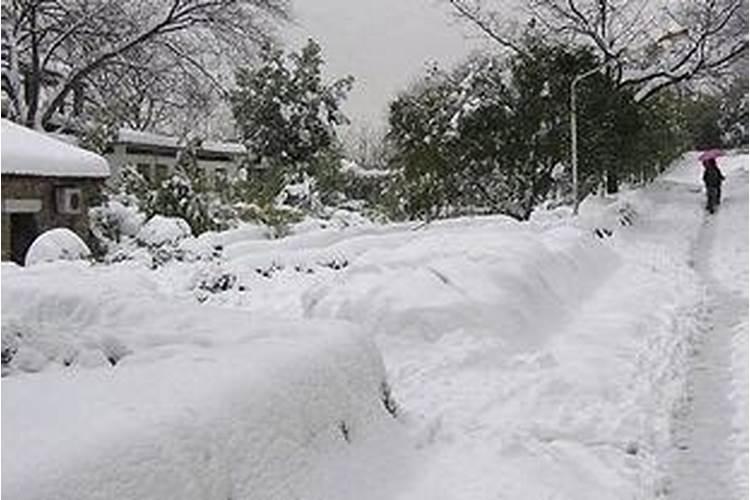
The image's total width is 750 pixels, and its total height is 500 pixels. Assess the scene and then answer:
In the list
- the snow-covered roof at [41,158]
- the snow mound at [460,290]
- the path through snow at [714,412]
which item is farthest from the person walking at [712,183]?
the snow-covered roof at [41,158]

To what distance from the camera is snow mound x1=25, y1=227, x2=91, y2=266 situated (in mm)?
14055

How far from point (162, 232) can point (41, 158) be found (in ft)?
12.6

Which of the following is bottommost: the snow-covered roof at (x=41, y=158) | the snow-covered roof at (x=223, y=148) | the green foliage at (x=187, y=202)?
the green foliage at (x=187, y=202)

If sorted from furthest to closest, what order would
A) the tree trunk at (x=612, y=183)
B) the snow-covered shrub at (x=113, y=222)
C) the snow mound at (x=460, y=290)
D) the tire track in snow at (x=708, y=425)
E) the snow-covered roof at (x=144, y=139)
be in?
1. the snow-covered roof at (x=144, y=139)
2. the tree trunk at (x=612, y=183)
3. the snow-covered shrub at (x=113, y=222)
4. the snow mound at (x=460, y=290)
5. the tire track in snow at (x=708, y=425)

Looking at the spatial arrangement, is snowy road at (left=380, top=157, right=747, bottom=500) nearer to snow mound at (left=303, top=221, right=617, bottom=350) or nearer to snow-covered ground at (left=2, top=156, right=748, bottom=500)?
snow-covered ground at (left=2, top=156, right=748, bottom=500)

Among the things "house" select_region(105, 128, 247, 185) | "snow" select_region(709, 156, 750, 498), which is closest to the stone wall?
"snow" select_region(709, 156, 750, 498)

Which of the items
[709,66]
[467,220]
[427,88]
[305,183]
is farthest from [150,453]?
[305,183]

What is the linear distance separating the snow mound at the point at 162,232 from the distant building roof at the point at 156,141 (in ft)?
54.5

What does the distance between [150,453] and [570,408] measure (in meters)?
3.50

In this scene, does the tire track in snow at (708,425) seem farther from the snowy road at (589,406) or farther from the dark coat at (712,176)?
the dark coat at (712,176)

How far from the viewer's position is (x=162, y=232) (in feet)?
59.5

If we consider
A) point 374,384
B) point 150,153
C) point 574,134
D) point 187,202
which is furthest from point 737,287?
point 150,153

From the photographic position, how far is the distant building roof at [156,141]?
36000mm

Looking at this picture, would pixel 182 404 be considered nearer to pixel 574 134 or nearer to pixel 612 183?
pixel 574 134
